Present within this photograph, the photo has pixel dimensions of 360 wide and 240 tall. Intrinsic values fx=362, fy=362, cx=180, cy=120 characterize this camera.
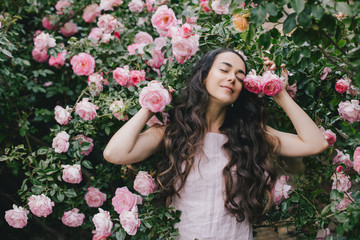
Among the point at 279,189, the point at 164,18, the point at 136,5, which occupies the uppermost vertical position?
the point at 164,18

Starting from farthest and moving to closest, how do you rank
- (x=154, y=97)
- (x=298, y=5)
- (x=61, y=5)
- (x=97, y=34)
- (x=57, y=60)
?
(x=61, y=5) → (x=57, y=60) → (x=97, y=34) → (x=154, y=97) → (x=298, y=5)

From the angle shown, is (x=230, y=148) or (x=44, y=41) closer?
(x=230, y=148)

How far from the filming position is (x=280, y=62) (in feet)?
6.19

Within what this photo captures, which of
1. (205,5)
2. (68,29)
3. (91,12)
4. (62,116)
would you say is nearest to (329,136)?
(205,5)

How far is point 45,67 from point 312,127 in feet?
7.18

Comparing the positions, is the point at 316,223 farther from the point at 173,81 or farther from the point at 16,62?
the point at 16,62

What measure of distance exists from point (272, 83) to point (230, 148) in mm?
421

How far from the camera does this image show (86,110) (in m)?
2.07

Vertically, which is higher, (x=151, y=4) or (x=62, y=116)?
(x=151, y=4)

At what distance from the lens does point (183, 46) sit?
191 cm

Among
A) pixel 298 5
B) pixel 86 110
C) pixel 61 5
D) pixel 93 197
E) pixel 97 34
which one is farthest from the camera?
pixel 61 5

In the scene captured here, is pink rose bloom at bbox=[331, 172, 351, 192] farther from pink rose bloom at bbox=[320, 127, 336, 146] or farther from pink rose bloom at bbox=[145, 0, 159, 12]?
pink rose bloom at bbox=[145, 0, 159, 12]

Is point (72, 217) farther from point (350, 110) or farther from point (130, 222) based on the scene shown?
point (350, 110)

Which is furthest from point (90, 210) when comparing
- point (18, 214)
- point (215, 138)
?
point (215, 138)
